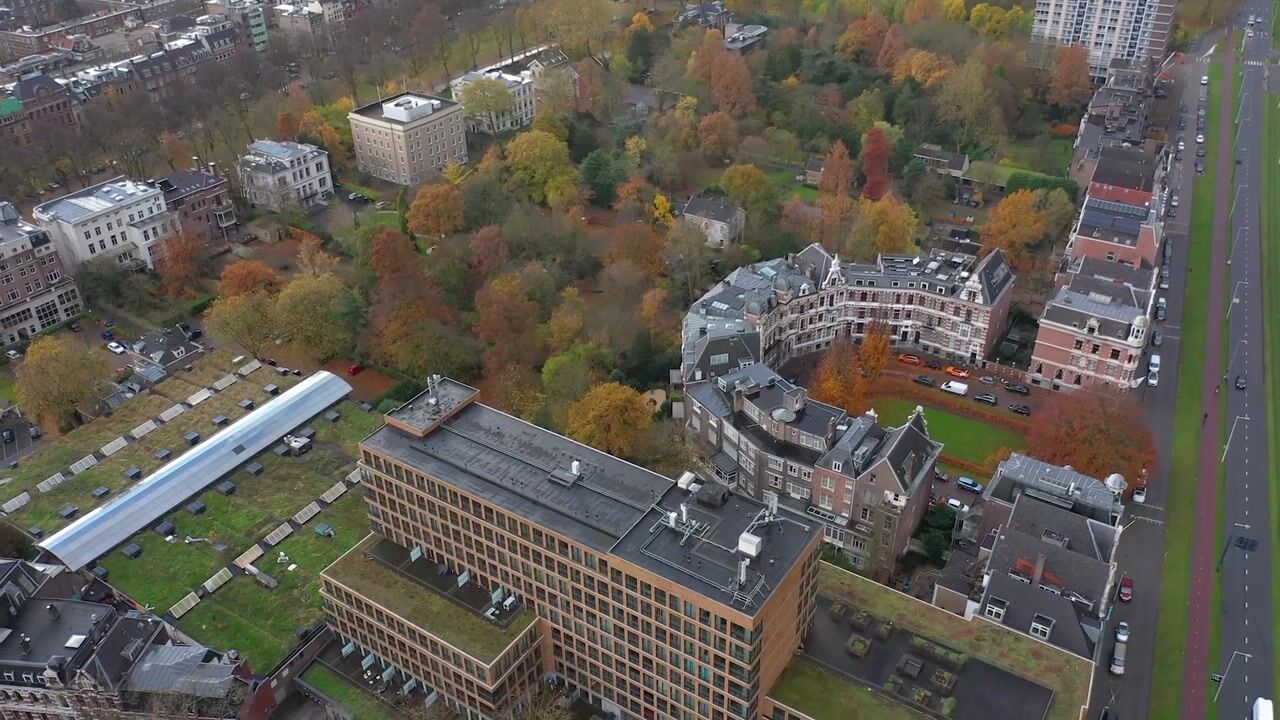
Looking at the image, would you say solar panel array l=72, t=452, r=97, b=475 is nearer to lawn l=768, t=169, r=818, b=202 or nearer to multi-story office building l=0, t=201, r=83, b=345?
multi-story office building l=0, t=201, r=83, b=345

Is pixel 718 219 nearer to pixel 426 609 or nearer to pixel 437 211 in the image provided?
pixel 437 211

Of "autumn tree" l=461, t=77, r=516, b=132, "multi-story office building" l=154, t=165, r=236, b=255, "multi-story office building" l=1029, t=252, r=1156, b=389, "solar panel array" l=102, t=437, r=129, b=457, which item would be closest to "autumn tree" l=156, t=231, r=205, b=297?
"multi-story office building" l=154, t=165, r=236, b=255

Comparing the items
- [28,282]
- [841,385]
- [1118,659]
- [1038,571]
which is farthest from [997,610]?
[28,282]

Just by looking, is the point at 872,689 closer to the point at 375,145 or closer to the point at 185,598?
the point at 185,598

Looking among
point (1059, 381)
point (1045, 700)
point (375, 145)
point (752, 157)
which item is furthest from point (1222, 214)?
point (375, 145)

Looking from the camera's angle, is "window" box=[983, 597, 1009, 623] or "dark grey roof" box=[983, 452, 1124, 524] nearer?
"window" box=[983, 597, 1009, 623]
